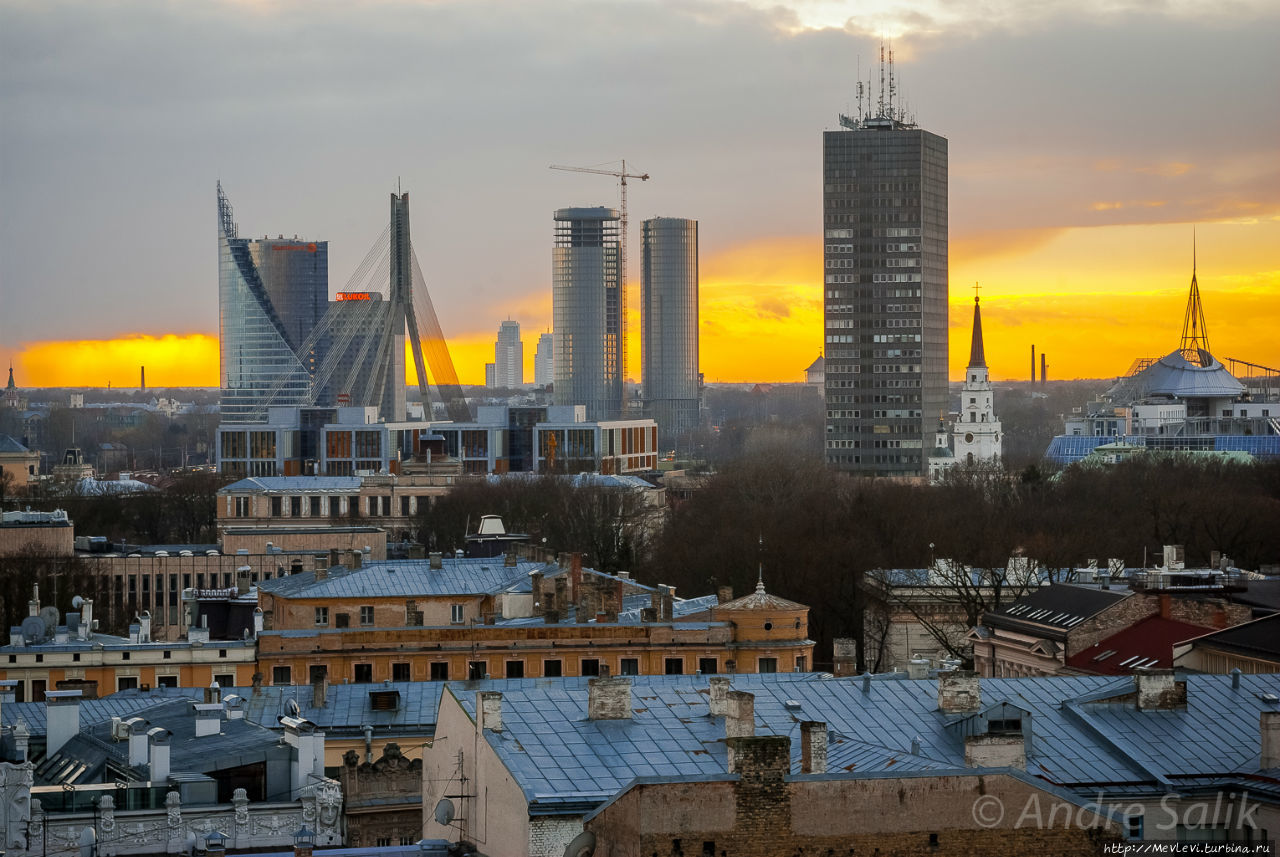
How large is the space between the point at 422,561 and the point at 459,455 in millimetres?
122331

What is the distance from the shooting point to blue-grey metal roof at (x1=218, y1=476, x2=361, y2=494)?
146 m

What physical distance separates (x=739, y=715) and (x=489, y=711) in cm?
360

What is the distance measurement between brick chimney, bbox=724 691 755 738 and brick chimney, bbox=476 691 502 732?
3273 mm

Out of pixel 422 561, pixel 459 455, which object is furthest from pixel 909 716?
pixel 459 455

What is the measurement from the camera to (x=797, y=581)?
305 ft

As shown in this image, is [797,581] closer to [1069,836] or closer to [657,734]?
[657,734]

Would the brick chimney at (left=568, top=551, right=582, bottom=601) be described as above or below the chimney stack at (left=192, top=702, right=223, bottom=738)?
above

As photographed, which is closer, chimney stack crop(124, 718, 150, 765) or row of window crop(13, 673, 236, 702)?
chimney stack crop(124, 718, 150, 765)

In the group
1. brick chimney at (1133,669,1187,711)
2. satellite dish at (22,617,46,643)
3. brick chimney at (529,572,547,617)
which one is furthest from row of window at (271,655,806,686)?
brick chimney at (1133,669,1187,711)

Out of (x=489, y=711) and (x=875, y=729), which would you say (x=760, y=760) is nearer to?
(x=489, y=711)

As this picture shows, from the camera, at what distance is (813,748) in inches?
1288

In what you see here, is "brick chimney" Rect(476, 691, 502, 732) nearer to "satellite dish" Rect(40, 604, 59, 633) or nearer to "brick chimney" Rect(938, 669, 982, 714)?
"brick chimney" Rect(938, 669, 982, 714)

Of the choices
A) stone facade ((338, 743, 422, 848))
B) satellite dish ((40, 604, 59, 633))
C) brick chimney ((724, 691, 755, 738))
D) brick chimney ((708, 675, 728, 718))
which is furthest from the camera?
satellite dish ((40, 604, 59, 633))

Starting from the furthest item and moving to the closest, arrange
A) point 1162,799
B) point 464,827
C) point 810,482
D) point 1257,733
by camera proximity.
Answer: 1. point 810,482
2. point 1257,733
3. point 1162,799
4. point 464,827
